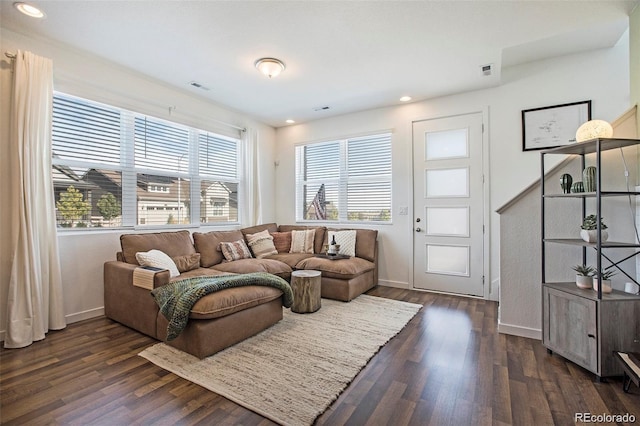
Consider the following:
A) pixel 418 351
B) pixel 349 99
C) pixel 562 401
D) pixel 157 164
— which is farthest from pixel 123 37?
pixel 562 401

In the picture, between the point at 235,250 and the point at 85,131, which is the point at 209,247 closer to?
the point at 235,250

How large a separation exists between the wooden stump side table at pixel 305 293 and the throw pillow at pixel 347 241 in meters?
1.18

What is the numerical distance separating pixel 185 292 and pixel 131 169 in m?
2.06

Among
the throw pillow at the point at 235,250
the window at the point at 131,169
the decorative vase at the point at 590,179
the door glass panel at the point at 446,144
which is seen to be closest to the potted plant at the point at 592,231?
the decorative vase at the point at 590,179

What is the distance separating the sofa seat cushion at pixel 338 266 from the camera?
3.64m

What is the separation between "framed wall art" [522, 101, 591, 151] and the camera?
10.8ft

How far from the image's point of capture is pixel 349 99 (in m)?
4.18

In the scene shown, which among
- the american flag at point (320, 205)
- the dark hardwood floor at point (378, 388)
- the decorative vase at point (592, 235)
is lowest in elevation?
the dark hardwood floor at point (378, 388)

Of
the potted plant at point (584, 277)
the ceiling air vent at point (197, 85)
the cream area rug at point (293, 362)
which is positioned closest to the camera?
the cream area rug at point (293, 362)

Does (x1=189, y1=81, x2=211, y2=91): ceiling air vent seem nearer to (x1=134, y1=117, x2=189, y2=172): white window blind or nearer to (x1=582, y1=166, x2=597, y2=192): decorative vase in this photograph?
(x1=134, y1=117, x2=189, y2=172): white window blind

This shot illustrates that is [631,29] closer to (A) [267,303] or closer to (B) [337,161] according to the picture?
(B) [337,161]

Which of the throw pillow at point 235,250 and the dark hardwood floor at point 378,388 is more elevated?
the throw pillow at point 235,250

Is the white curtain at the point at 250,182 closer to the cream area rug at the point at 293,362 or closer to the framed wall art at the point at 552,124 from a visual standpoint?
the cream area rug at the point at 293,362

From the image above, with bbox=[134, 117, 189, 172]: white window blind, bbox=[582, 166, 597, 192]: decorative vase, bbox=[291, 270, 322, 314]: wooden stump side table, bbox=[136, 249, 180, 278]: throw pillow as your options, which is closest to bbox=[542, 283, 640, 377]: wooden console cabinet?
bbox=[582, 166, 597, 192]: decorative vase
